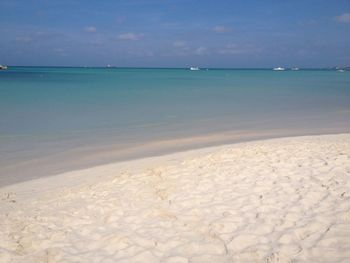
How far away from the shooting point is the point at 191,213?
5344mm

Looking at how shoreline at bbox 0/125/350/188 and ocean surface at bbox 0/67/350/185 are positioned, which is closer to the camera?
shoreline at bbox 0/125/350/188

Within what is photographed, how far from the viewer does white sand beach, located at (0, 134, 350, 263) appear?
14.0ft

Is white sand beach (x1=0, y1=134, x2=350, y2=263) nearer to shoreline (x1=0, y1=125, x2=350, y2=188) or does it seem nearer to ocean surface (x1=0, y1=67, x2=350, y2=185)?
shoreline (x1=0, y1=125, x2=350, y2=188)

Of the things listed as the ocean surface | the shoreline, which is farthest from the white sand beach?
the ocean surface

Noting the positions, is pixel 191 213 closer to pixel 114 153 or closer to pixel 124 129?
pixel 114 153

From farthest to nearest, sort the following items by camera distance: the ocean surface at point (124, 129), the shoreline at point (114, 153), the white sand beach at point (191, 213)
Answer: the ocean surface at point (124, 129)
the shoreline at point (114, 153)
the white sand beach at point (191, 213)

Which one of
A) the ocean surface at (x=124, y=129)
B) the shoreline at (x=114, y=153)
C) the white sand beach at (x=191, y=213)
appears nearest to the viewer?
the white sand beach at (x=191, y=213)

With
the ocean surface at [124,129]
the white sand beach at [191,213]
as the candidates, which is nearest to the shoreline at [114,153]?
the ocean surface at [124,129]

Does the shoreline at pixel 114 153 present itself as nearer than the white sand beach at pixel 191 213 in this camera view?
No

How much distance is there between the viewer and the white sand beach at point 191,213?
4.25m

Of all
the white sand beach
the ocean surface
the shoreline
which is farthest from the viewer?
the ocean surface

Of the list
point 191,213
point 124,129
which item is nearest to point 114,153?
point 124,129

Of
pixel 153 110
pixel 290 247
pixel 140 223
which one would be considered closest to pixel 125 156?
pixel 140 223

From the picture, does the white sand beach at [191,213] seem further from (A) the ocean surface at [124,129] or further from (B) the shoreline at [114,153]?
(A) the ocean surface at [124,129]
